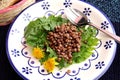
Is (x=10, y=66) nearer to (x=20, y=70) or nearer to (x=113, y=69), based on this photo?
(x=20, y=70)
